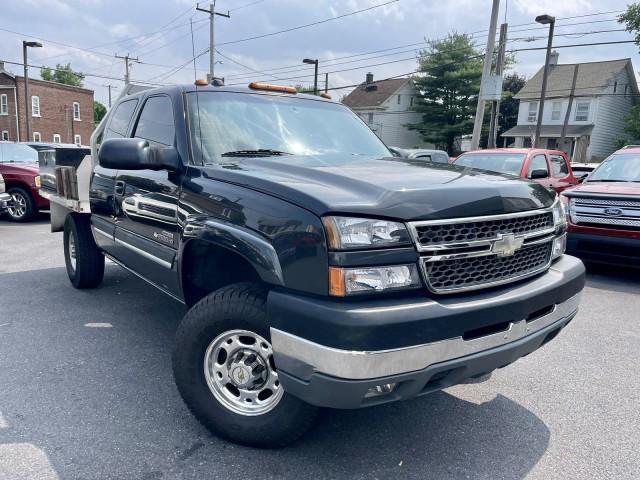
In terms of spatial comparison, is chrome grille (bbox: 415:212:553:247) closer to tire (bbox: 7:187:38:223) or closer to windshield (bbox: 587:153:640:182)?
windshield (bbox: 587:153:640:182)

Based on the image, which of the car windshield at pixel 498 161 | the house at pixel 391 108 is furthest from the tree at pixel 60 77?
the car windshield at pixel 498 161

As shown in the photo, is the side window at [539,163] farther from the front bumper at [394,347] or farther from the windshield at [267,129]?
the front bumper at [394,347]

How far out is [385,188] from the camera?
226 centimetres

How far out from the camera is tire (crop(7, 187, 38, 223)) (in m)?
10.5

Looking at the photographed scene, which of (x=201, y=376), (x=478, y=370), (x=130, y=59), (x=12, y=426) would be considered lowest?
(x=12, y=426)

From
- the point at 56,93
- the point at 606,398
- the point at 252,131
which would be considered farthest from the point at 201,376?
the point at 56,93

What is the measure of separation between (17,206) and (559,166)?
1092cm

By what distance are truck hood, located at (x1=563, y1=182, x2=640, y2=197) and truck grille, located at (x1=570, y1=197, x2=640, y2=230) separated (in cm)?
8

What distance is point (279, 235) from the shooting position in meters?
2.21

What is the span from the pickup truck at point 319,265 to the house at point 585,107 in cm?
3590

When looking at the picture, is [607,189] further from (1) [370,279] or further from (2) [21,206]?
(2) [21,206]

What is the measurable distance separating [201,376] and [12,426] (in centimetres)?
113

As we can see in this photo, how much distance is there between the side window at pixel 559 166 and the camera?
9.56 meters

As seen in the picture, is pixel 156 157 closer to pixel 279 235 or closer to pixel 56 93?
pixel 279 235
